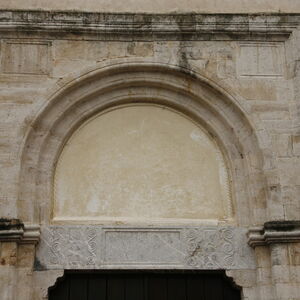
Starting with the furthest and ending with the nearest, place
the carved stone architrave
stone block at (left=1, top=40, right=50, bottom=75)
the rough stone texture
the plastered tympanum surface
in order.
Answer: the rough stone texture
stone block at (left=1, top=40, right=50, bottom=75)
the plastered tympanum surface
the carved stone architrave

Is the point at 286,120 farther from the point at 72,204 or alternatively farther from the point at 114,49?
the point at 72,204

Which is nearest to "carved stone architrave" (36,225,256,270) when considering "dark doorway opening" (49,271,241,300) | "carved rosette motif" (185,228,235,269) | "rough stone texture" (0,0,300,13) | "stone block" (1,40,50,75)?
"carved rosette motif" (185,228,235,269)

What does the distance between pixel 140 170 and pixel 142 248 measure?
0.90m

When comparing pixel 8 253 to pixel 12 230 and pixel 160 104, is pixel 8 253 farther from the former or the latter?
pixel 160 104

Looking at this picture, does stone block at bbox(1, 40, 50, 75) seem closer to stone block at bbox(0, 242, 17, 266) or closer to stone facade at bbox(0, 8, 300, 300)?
stone facade at bbox(0, 8, 300, 300)

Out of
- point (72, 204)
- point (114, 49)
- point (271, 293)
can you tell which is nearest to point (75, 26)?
point (114, 49)

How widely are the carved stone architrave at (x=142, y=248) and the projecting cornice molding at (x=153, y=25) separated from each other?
218 centimetres

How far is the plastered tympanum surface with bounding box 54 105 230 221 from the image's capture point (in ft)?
21.2

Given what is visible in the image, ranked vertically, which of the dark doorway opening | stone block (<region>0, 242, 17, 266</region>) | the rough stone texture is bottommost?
the dark doorway opening

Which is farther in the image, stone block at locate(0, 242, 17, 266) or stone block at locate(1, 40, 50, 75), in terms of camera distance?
stone block at locate(1, 40, 50, 75)

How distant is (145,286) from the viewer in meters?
6.19

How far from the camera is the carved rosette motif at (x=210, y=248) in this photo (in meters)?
6.19

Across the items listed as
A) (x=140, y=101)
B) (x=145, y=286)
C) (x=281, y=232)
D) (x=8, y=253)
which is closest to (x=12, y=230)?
(x=8, y=253)

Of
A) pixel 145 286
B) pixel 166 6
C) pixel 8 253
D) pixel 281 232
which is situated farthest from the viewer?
pixel 166 6
